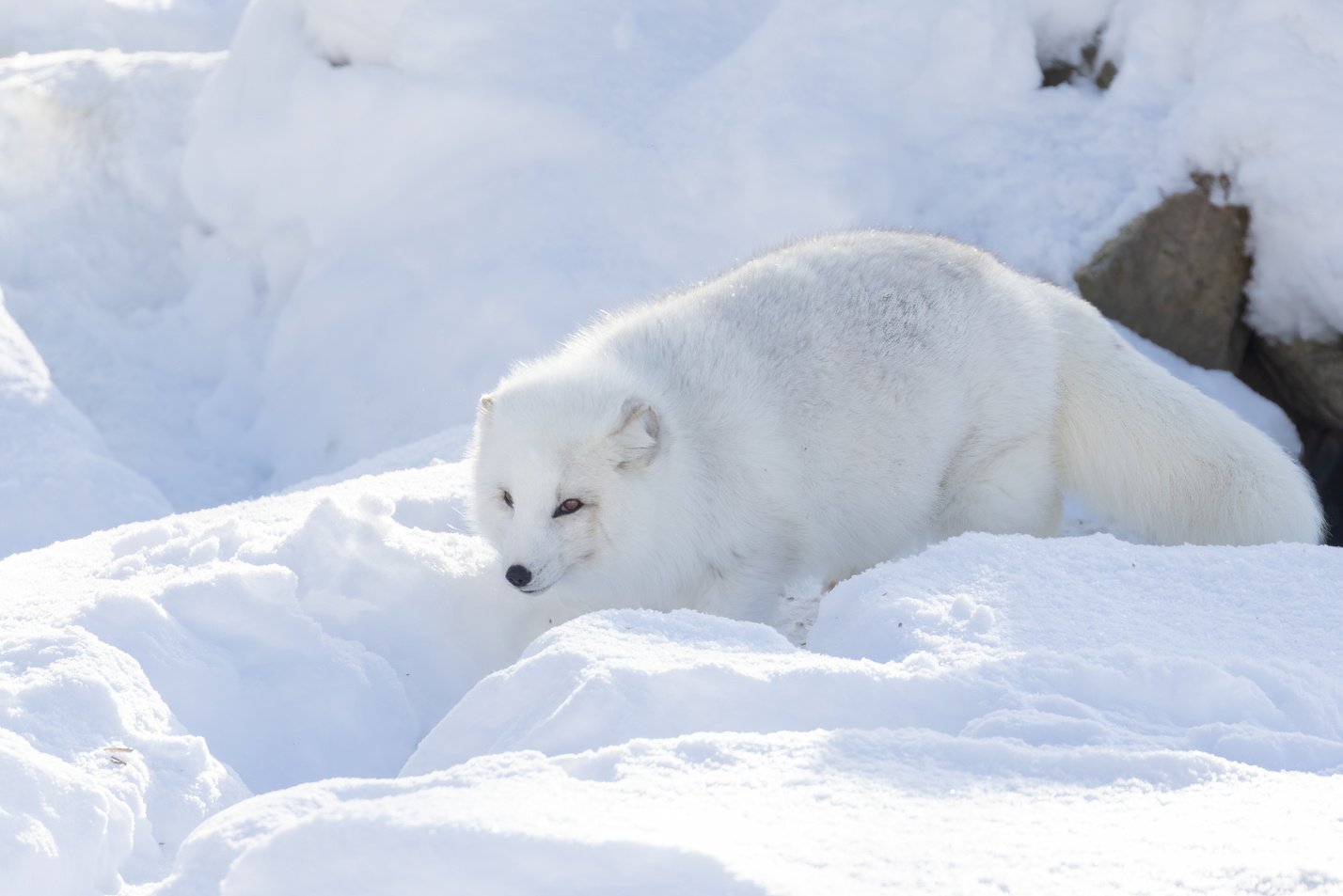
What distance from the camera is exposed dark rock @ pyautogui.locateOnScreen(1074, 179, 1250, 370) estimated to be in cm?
608

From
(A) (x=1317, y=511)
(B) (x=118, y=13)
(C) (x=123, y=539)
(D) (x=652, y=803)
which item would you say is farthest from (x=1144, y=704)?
(B) (x=118, y=13)

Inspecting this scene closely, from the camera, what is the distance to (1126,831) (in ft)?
6.00

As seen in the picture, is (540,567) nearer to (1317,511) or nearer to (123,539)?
(123,539)

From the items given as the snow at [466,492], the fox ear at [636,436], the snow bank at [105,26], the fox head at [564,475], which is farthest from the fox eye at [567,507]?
the snow bank at [105,26]

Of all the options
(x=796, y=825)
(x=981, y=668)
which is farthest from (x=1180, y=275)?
(x=796, y=825)

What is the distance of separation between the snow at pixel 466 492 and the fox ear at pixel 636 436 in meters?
0.53

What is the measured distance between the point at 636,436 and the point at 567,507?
26cm

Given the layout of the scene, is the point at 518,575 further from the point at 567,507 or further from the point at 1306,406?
the point at 1306,406

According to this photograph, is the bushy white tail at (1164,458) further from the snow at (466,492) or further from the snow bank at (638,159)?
the snow bank at (638,159)

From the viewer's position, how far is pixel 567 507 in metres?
3.66

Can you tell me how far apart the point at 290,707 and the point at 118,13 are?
7.60 metres

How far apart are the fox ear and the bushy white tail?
1439 mm

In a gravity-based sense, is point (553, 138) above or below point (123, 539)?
above

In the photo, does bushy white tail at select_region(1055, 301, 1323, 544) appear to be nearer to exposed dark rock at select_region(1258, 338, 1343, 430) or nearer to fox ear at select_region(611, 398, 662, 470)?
fox ear at select_region(611, 398, 662, 470)
